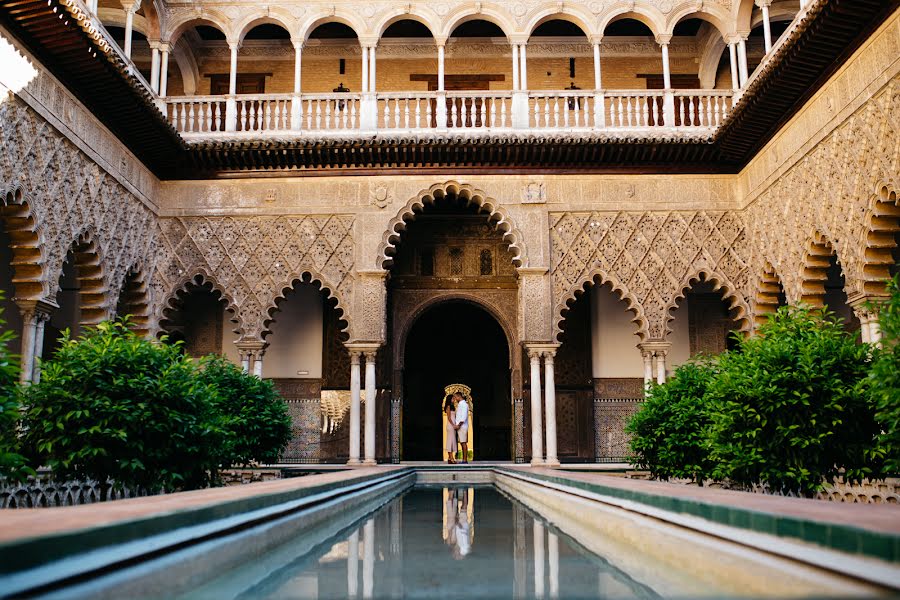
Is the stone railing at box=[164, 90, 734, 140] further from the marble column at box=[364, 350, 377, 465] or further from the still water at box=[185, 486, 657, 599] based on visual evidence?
the still water at box=[185, 486, 657, 599]

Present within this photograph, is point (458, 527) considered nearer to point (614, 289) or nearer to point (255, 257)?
point (614, 289)

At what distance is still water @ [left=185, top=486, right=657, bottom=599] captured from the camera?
1640mm

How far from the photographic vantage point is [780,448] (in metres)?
4.89

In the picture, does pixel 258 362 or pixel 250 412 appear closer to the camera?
pixel 250 412

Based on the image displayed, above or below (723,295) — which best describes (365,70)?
above

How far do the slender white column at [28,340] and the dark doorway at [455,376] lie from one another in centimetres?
662

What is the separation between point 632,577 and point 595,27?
30.4 ft

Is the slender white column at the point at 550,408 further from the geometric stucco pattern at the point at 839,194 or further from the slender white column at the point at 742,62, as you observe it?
the slender white column at the point at 742,62

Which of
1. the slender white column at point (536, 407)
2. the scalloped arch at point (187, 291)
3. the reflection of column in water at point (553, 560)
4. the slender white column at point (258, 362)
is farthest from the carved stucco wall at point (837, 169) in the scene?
the scalloped arch at point (187, 291)

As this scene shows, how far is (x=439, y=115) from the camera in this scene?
9711 mm

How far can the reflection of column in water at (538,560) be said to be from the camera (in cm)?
166

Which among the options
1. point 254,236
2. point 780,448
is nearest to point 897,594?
point 780,448

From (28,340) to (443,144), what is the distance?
491 centimetres

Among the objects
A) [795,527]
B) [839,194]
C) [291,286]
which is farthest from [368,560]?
[291,286]
